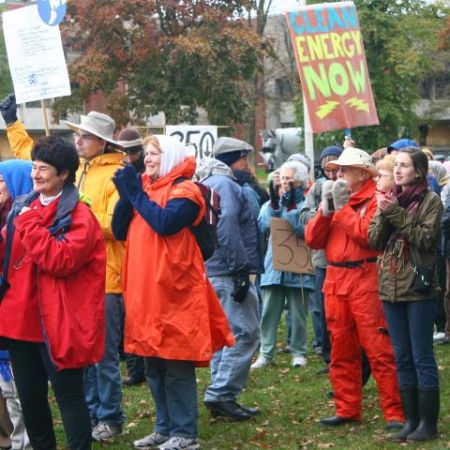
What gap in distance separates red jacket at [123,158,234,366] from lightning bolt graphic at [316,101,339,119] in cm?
379

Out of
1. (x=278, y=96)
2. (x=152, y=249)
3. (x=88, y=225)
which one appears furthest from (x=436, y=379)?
(x=278, y=96)

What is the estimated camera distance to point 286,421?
7.70 meters

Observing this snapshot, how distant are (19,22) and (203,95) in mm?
21143

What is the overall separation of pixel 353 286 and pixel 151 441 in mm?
1739

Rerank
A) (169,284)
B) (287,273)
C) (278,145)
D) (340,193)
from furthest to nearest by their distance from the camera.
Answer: (278,145)
(287,273)
(340,193)
(169,284)

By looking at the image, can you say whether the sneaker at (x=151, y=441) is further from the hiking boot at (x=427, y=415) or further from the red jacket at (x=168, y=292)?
the hiking boot at (x=427, y=415)

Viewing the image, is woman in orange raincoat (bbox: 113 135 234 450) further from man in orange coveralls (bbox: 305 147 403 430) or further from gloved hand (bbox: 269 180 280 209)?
gloved hand (bbox: 269 180 280 209)

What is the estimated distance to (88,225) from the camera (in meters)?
5.78

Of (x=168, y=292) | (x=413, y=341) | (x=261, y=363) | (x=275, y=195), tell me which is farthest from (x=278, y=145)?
(x=168, y=292)

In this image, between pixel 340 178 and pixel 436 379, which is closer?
pixel 436 379

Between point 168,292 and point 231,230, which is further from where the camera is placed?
point 231,230

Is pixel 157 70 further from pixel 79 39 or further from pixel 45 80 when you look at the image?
pixel 45 80

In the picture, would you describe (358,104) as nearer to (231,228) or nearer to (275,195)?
(275,195)

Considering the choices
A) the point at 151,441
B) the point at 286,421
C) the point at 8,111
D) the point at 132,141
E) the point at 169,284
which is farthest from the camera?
the point at 8,111
